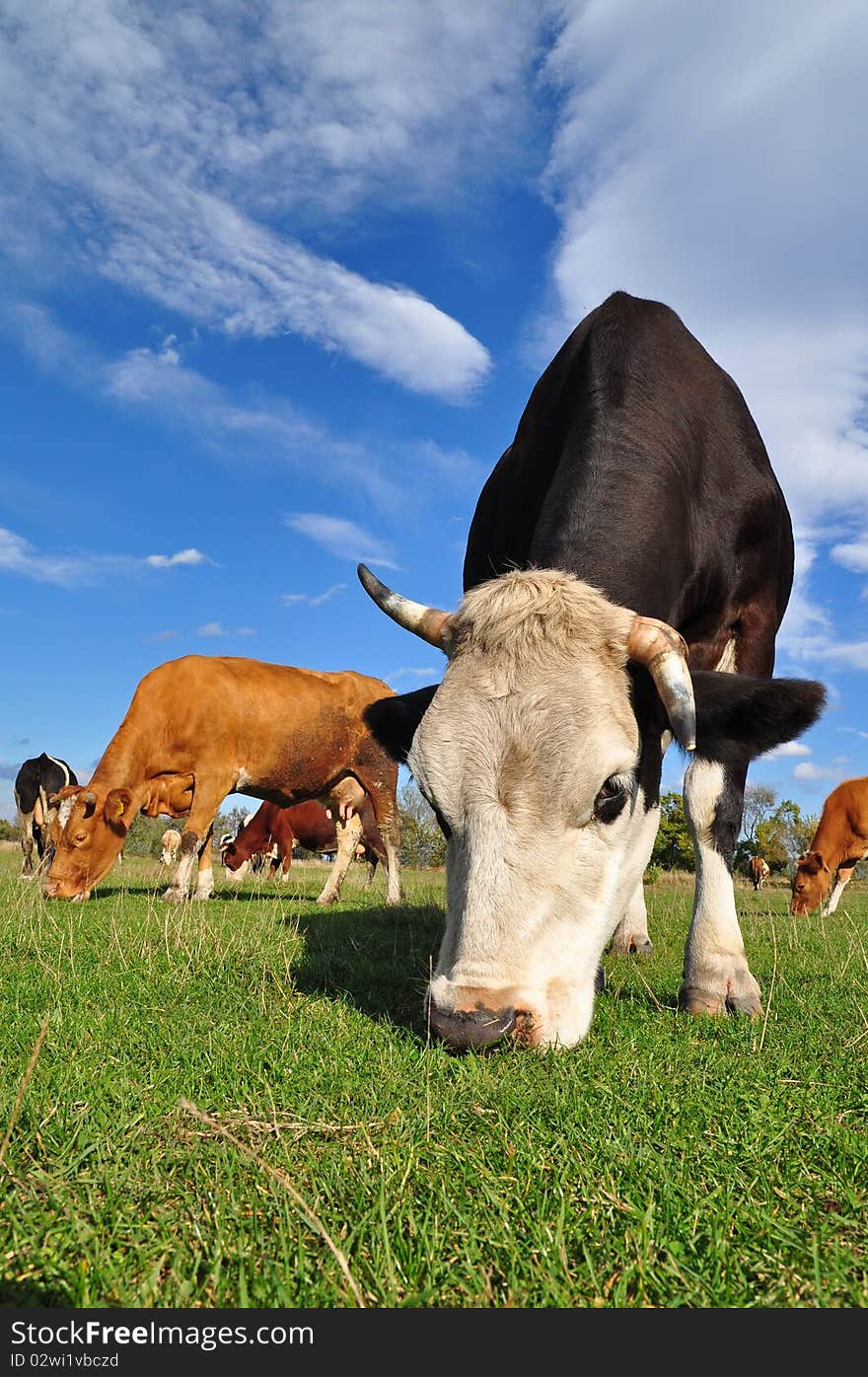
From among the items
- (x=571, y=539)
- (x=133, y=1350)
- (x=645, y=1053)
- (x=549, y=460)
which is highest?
(x=549, y=460)

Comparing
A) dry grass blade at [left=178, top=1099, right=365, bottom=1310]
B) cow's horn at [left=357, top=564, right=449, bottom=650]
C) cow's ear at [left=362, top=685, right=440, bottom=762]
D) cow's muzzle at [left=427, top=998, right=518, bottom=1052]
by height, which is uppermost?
cow's horn at [left=357, top=564, right=449, bottom=650]

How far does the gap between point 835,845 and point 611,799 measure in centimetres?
1522

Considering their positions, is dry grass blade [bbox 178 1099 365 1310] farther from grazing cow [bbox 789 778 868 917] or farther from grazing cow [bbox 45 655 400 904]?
grazing cow [bbox 789 778 868 917]

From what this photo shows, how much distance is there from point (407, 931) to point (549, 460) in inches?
149

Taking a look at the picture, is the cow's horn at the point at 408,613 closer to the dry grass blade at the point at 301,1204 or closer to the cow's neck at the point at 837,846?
the dry grass blade at the point at 301,1204

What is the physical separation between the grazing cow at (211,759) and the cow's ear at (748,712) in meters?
8.20

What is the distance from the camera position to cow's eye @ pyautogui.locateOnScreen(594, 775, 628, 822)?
130 inches

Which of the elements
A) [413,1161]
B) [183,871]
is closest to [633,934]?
[413,1161]

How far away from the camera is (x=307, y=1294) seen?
1.50 metres

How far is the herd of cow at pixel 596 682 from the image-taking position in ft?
10.0

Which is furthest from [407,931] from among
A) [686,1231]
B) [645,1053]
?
[686,1231]

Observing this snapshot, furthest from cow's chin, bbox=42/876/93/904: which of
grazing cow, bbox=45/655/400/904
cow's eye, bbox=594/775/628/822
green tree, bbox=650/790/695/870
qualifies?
green tree, bbox=650/790/695/870

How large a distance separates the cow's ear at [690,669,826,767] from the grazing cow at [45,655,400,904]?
8200 millimetres

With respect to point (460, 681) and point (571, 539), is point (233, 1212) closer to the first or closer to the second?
point (460, 681)
